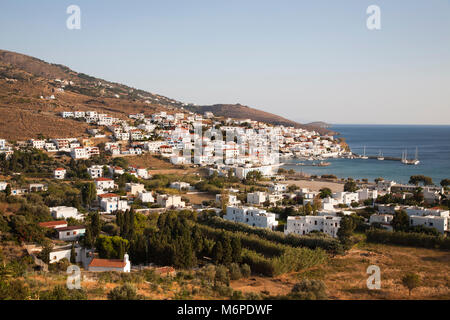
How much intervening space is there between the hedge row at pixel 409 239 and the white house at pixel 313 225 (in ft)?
5.21

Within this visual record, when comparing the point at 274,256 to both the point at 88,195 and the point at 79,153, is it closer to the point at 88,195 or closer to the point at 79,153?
the point at 88,195

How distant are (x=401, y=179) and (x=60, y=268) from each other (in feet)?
120

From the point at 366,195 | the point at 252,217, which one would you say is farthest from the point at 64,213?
the point at 366,195

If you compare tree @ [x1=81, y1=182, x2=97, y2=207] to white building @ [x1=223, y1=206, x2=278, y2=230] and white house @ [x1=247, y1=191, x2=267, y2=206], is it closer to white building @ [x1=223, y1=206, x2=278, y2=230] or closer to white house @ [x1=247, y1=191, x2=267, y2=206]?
white building @ [x1=223, y1=206, x2=278, y2=230]

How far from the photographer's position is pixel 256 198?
86.7ft

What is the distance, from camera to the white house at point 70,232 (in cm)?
1739

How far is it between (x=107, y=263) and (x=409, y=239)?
1308cm

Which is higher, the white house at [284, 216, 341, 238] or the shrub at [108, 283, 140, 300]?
the shrub at [108, 283, 140, 300]

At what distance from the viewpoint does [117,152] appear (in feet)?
137

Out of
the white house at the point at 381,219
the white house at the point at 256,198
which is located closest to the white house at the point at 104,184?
the white house at the point at 256,198

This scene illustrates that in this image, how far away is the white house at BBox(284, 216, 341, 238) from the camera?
19406mm

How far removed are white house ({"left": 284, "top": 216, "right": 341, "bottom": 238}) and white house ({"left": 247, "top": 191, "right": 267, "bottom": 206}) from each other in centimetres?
625

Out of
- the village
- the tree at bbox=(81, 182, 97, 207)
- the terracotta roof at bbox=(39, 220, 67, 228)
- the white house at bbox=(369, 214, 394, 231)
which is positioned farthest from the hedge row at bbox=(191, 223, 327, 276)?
the tree at bbox=(81, 182, 97, 207)

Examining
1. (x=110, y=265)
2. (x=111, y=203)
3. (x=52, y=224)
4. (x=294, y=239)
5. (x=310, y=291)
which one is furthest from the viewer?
(x=111, y=203)
